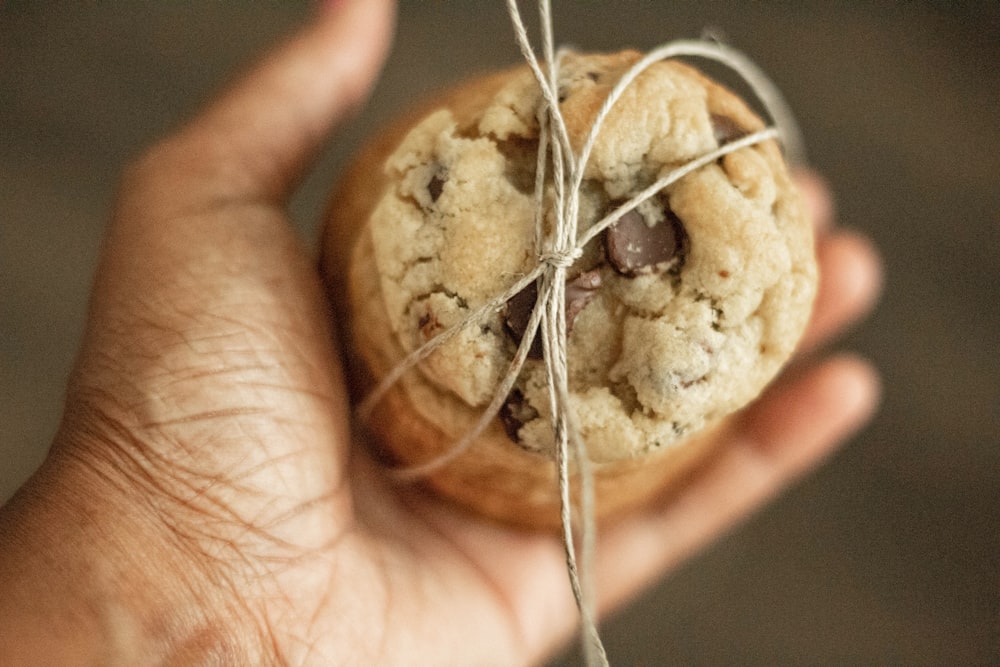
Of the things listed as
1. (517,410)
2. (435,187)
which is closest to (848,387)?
(517,410)

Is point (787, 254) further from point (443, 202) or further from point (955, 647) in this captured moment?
point (955, 647)

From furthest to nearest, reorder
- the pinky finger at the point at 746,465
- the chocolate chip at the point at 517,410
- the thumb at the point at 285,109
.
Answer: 1. the pinky finger at the point at 746,465
2. the thumb at the point at 285,109
3. the chocolate chip at the point at 517,410

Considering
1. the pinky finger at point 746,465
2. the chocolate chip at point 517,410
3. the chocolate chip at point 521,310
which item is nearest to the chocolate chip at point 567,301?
the chocolate chip at point 521,310

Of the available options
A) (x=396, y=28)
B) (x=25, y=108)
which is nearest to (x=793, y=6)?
(x=396, y=28)

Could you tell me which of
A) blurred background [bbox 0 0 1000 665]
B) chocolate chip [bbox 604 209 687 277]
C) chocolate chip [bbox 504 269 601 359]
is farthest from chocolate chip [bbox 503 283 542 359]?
blurred background [bbox 0 0 1000 665]

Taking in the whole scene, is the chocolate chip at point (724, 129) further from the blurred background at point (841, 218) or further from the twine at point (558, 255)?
the blurred background at point (841, 218)

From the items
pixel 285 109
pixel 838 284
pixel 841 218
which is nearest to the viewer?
pixel 285 109

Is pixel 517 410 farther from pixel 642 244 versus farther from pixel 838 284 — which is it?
pixel 838 284
